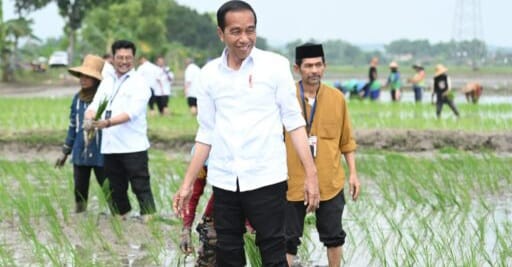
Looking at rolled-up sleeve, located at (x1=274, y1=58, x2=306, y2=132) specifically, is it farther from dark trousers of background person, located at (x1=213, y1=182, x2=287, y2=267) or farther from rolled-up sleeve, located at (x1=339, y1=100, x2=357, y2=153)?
rolled-up sleeve, located at (x1=339, y1=100, x2=357, y2=153)

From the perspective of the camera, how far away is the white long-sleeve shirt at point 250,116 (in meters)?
4.20

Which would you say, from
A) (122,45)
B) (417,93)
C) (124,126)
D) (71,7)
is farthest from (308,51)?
(71,7)

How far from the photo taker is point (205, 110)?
171 inches

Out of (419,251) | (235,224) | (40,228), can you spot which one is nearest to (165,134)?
(40,228)

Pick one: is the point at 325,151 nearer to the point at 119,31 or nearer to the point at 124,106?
the point at 124,106

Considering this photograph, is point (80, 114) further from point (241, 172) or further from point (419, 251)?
point (241, 172)

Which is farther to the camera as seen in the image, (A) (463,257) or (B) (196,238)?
(B) (196,238)

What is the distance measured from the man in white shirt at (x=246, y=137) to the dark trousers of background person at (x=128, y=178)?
2.99 m

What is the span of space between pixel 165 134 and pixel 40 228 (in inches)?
235

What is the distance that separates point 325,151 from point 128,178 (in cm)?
258

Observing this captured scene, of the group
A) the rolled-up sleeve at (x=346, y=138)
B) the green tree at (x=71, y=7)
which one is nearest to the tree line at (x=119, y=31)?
the green tree at (x=71, y=7)

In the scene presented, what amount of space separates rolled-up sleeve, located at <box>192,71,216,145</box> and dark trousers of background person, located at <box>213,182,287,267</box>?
8.6 inches

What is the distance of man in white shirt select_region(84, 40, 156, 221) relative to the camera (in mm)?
7129

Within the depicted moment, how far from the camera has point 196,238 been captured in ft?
21.2
